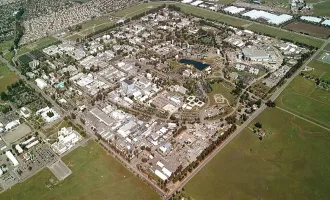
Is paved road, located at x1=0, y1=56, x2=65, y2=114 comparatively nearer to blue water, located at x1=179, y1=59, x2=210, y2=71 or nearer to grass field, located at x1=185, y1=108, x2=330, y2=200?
blue water, located at x1=179, y1=59, x2=210, y2=71

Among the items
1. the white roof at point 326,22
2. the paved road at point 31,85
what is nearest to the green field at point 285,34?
the white roof at point 326,22

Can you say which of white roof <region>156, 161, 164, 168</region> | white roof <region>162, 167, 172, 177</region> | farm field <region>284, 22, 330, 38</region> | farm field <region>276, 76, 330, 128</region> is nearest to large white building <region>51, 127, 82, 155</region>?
white roof <region>156, 161, 164, 168</region>

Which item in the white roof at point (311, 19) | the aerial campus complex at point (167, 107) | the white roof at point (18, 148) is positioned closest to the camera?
the aerial campus complex at point (167, 107)

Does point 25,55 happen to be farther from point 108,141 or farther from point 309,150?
point 309,150

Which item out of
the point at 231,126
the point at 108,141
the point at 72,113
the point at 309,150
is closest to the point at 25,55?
the point at 72,113

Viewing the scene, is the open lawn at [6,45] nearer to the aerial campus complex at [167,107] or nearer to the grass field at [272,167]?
the aerial campus complex at [167,107]

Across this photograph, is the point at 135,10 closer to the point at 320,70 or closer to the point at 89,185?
the point at 320,70

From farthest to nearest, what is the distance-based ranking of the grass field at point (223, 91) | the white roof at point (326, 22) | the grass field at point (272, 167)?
the white roof at point (326, 22), the grass field at point (223, 91), the grass field at point (272, 167)

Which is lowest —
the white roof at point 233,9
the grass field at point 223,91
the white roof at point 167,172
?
the white roof at point 167,172
